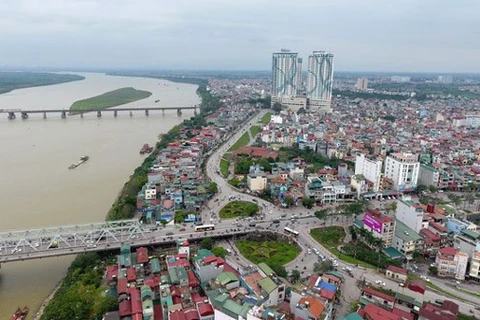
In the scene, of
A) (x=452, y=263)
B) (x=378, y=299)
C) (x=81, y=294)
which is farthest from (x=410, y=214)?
(x=81, y=294)

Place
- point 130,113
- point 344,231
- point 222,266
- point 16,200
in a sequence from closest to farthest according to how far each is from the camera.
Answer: point 222,266 < point 344,231 < point 16,200 < point 130,113

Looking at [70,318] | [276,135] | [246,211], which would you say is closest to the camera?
[70,318]

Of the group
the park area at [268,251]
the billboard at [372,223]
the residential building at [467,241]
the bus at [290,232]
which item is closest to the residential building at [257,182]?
the bus at [290,232]

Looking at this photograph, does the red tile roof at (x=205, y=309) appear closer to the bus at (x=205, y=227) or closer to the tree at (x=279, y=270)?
the tree at (x=279, y=270)

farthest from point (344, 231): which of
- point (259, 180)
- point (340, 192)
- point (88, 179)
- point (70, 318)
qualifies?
point (88, 179)

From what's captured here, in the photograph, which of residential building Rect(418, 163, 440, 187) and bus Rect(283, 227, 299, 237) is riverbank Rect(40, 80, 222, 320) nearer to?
bus Rect(283, 227, 299, 237)

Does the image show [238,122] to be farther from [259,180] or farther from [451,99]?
[451,99]
